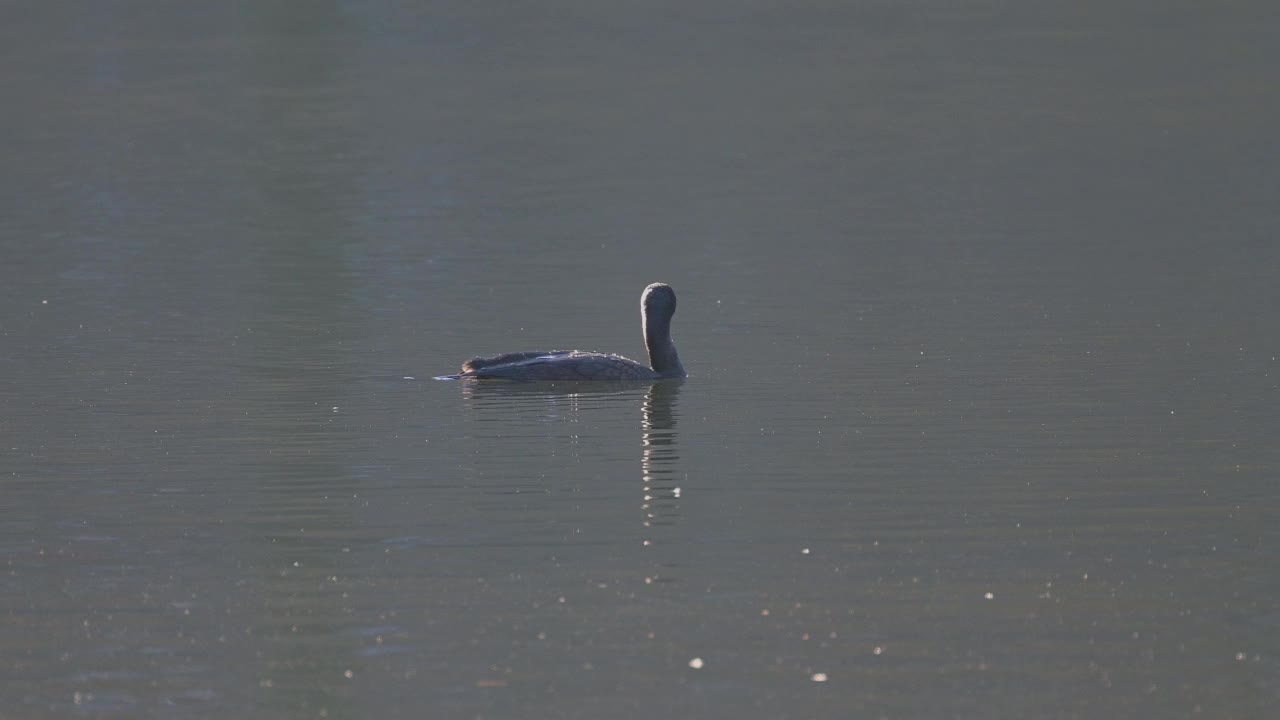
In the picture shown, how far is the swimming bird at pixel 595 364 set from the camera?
76.1ft

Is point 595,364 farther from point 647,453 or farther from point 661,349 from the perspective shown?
point 647,453

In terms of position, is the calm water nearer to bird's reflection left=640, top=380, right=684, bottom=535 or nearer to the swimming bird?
bird's reflection left=640, top=380, right=684, bottom=535

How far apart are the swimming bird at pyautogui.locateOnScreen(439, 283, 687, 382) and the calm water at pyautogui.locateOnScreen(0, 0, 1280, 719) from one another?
27cm

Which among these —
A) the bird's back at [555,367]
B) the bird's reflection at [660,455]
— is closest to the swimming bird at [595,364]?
the bird's back at [555,367]

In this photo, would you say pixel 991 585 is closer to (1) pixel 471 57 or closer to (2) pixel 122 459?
(2) pixel 122 459

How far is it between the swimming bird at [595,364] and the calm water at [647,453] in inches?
10.8

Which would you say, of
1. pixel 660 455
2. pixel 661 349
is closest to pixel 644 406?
pixel 661 349

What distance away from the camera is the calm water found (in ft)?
39.8

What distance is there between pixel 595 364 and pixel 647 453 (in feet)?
14.5

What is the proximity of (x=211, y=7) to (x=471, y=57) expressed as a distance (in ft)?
77.5

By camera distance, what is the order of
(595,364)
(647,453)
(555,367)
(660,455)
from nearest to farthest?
(660,455), (647,453), (555,367), (595,364)

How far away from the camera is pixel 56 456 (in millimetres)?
19047

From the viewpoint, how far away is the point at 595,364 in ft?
76.8

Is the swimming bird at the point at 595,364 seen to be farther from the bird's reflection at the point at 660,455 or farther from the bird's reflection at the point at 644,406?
the bird's reflection at the point at 660,455
